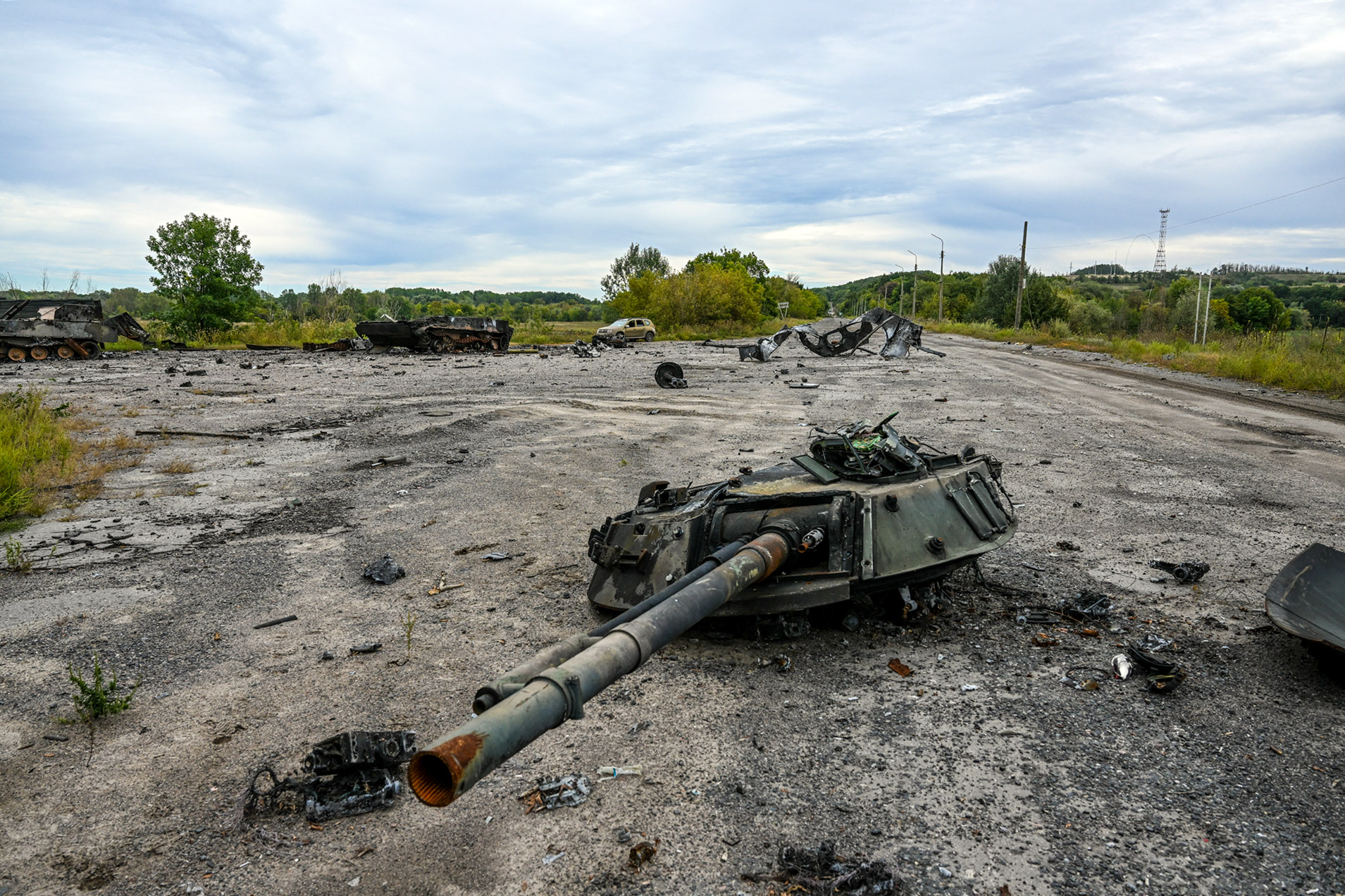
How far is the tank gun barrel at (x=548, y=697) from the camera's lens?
6.63ft

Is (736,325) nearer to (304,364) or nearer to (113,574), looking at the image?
(304,364)

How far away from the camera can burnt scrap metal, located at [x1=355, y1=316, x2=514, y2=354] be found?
102 feet

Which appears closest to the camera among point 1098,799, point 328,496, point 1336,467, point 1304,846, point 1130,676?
point 1304,846

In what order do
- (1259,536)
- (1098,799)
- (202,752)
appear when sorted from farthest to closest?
1. (1259,536)
2. (202,752)
3. (1098,799)

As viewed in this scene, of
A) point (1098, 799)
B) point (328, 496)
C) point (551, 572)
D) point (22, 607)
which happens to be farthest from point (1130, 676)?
point (328, 496)

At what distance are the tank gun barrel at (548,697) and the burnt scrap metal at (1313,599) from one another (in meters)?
3.35

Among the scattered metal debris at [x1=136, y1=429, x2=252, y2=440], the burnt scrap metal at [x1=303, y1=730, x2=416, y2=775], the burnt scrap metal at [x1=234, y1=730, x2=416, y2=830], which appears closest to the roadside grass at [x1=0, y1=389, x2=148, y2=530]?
the scattered metal debris at [x1=136, y1=429, x2=252, y2=440]

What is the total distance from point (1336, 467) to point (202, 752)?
12462 millimetres

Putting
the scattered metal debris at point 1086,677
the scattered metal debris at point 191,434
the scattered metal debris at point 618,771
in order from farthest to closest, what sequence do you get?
the scattered metal debris at point 191,434 < the scattered metal debris at point 1086,677 < the scattered metal debris at point 618,771

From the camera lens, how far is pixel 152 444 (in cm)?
1220

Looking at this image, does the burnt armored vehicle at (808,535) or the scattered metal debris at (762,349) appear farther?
the scattered metal debris at (762,349)

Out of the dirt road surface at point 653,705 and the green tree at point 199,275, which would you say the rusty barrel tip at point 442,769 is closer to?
the dirt road surface at point 653,705

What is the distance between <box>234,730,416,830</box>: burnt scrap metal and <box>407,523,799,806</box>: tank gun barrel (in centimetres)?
133

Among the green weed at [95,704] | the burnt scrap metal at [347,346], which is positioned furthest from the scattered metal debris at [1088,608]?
the burnt scrap metal at [347,346]
